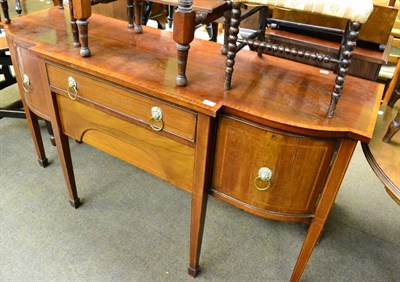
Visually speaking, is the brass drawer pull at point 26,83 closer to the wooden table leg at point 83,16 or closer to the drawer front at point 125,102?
the drawer front at point 125,102

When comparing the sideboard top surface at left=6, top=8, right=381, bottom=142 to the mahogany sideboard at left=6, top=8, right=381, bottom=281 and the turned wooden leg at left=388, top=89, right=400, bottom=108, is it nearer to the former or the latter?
the mahogany sideboard at left=6, top=8, right=381, bottom=281

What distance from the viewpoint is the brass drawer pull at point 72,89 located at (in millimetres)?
1236

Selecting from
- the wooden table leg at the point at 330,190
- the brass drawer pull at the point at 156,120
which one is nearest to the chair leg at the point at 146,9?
the brass drawer pull at the point at 156,120

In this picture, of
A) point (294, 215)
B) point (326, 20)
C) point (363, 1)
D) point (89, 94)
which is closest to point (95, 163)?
point (89, 94)

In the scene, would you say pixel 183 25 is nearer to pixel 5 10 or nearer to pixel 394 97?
pixel 394 97

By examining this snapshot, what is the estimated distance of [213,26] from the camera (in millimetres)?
2596

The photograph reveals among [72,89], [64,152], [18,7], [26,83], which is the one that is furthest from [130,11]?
[18,7]

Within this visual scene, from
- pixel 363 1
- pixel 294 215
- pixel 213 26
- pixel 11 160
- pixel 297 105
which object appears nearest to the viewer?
pixel 363 1

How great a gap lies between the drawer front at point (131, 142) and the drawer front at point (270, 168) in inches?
4.5

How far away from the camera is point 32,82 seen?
4.82 feet

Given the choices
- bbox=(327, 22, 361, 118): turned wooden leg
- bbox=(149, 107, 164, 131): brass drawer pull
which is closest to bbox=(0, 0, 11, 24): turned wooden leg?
bbox=(149, 107, 164, 131): brass drawer pull

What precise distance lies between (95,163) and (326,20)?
1.42 metres

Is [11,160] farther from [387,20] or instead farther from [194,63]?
[387,20]

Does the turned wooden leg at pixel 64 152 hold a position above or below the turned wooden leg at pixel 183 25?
below
